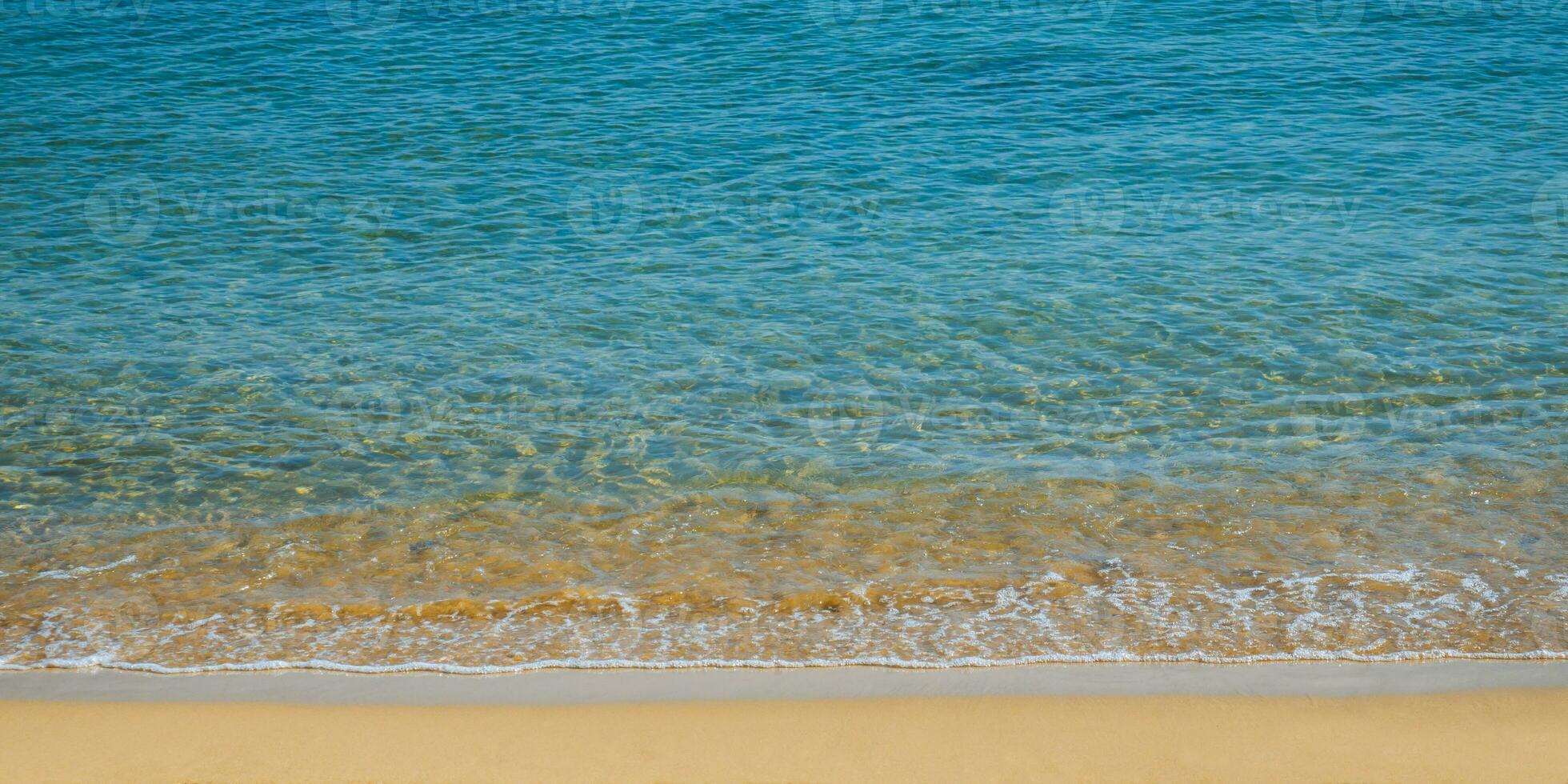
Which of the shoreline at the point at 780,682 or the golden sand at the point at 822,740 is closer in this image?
the golden sand at the point at 822,740

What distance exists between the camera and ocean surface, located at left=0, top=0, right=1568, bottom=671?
23.5 ft

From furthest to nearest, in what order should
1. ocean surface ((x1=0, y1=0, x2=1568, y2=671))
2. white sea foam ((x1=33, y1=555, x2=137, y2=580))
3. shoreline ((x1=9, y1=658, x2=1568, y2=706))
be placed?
white sea foam ((x1=33, y1=555, x2=137, y2=580)) → ocean surface ((x1=0, y1=0, x2=1568, y2=671)) → shoreline ((x1=9, y1=658, x2=1568, y2=706))

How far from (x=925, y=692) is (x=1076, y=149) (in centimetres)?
1258

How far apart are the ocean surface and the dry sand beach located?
27cm

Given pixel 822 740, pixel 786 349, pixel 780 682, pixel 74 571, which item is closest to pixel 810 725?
pixel 822 740

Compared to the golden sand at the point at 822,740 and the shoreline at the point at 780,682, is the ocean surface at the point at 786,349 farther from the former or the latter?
the golden sand at the point at 822,740

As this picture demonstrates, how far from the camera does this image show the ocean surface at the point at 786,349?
283 inches

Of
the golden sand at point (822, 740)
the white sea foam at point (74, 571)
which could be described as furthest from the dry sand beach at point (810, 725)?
the white sea foam at point (74, 571)

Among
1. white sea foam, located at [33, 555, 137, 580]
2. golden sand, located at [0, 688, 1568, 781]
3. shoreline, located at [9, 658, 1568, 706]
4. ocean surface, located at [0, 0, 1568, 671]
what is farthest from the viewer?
white sea foam, located at [33, 555, 137, 580]

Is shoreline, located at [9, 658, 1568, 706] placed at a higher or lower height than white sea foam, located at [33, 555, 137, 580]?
lower

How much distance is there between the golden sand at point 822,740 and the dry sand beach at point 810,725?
0.4 inches

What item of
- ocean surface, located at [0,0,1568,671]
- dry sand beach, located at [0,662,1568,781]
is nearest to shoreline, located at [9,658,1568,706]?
dry sand beach, located at [0,662,1568,781]

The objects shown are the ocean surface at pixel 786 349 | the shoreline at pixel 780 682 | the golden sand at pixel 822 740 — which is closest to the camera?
the golden sand at pixel 822 740

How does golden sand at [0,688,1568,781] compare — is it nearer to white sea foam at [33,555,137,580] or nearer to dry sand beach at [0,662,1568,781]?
dry sand beach at [0,662,1568,781]
